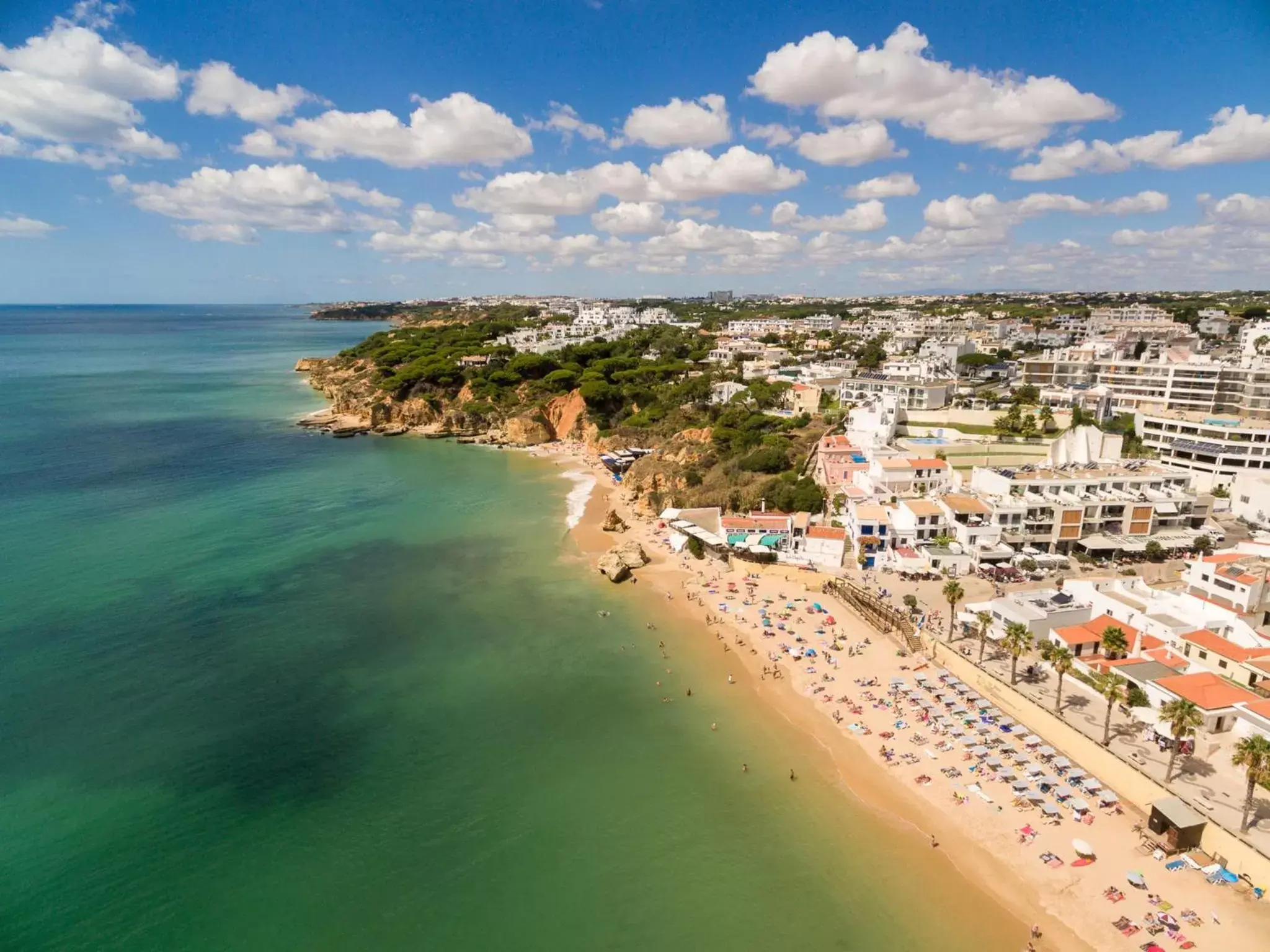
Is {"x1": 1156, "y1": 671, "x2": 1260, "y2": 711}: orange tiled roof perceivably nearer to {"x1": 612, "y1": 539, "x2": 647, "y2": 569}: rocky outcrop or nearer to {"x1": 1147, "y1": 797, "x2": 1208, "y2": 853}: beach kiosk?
{"x1": 1147, "y1": 797, "x2": 1208, "y2": 853}: beach kiosk

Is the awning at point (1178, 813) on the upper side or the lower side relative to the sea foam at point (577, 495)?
lower

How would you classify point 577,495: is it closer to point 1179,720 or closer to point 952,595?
point 952,595

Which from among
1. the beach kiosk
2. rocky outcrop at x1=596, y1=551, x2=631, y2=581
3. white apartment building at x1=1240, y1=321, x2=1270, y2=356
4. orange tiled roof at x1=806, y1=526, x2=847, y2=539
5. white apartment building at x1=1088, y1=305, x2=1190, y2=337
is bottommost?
the beach kiosk

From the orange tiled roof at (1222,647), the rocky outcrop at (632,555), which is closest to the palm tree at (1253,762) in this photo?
the orange tiled roof at (1222,647)

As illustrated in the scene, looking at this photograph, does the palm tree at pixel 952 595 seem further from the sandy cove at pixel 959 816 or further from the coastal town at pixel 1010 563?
the sandy cove at pixel 959 816

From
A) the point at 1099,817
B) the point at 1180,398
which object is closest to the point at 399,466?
the point at 1099,817

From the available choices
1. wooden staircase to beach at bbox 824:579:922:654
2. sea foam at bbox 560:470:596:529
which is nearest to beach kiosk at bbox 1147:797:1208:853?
wooden staircase to beach at bbox 824:579:922:654
